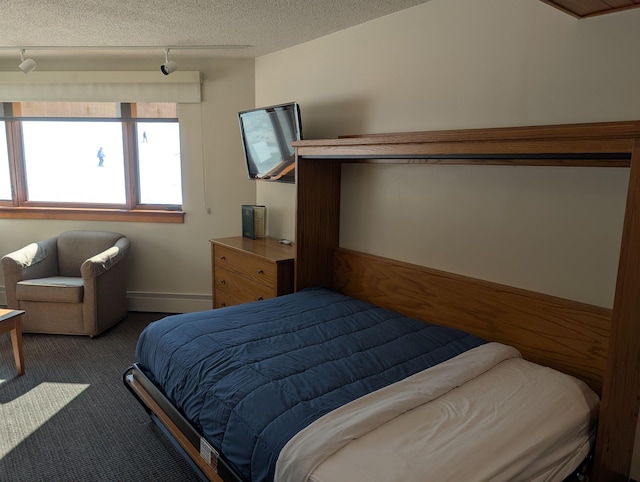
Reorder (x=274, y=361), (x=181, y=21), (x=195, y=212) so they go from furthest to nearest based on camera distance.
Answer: (x=195, y=212) → (x=181, y=21) → (x=274, y=361)

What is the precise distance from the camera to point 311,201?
2959mm

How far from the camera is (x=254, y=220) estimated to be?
3764mm

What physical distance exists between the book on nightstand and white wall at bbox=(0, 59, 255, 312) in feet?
1.38

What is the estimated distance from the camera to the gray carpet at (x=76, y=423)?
2.21 meters

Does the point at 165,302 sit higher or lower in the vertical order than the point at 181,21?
lower

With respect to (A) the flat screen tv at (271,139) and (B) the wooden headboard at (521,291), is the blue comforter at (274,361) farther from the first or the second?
(A) the flat screen tv at (271,139)

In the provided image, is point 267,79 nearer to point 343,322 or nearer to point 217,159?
point 217,159

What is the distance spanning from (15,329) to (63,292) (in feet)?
2.25

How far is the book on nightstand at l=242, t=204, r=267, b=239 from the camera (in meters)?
3.77

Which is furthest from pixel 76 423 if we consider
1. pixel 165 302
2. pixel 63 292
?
pixel 165 302

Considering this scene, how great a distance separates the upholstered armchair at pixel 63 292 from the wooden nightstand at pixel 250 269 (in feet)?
3.05

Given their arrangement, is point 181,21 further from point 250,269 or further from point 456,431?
point 456,431

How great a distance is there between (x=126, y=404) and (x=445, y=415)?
2.06m

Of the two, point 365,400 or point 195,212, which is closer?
Result: point 365,400
